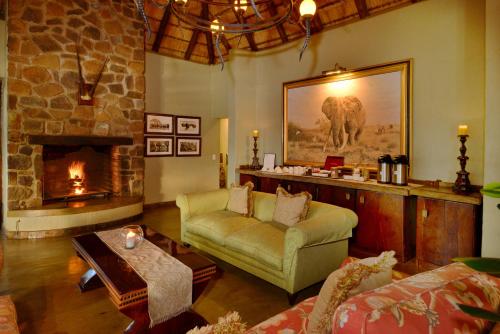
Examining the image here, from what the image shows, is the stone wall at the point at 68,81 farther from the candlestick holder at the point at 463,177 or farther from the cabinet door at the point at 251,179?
the candlestick holder at the point at 463,177

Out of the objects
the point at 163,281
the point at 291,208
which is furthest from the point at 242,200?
the point at 163,281

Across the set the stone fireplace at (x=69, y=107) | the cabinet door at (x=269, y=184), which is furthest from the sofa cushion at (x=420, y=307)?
the stone fireplace at (x=69, y=107)

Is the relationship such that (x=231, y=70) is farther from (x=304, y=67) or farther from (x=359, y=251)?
(x=359, y=251)

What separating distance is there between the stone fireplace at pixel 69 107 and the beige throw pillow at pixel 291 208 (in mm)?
2997

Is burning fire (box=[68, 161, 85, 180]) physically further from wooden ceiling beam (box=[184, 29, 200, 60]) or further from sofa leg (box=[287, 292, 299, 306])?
sofa leg (box=[287, 292, 299, 306])

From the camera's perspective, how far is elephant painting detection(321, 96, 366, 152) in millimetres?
4684

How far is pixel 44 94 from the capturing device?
481cm

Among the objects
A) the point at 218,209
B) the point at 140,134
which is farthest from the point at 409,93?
the point at 140,134

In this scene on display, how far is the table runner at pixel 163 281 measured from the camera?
2.12 metres

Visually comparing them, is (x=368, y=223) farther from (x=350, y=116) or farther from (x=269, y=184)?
(x=269, y=184)

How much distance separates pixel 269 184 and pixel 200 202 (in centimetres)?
155

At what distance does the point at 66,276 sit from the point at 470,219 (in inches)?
163

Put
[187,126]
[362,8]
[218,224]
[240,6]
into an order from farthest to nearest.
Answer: [187,126], [362,8], [218,224], [240,6]

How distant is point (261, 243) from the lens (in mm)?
3020
